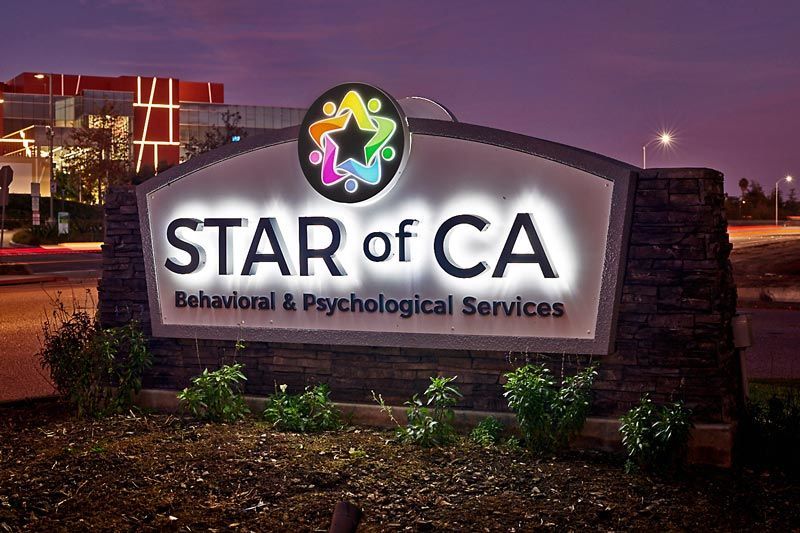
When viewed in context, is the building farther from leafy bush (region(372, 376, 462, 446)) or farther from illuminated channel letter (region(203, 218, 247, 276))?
leafy bush (region(372, 376, 462, 446))

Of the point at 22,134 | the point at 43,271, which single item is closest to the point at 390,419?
the point at 43,271

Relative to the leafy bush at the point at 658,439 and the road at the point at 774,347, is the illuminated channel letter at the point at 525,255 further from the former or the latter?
the road at the point at 774,347

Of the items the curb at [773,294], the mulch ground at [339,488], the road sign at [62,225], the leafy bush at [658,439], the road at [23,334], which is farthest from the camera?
the road sign at [62,225]

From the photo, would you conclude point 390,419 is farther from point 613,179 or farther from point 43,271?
point 43,271

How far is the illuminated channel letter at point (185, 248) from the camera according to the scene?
846 centimetres

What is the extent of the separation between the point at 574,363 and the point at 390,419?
1558 mm

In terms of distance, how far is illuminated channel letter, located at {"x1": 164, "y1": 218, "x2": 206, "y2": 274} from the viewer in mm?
8461

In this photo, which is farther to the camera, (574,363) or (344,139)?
(344,139)

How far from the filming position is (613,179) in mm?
6992

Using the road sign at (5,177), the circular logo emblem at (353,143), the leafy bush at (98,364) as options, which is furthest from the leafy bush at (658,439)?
the road sign at (5,177)

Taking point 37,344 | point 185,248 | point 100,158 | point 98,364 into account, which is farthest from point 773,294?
point 100,158

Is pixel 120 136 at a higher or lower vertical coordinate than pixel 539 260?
higher

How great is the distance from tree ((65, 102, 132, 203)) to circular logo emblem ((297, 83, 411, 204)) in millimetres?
62073

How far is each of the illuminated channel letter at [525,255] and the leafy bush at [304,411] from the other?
174 cm
